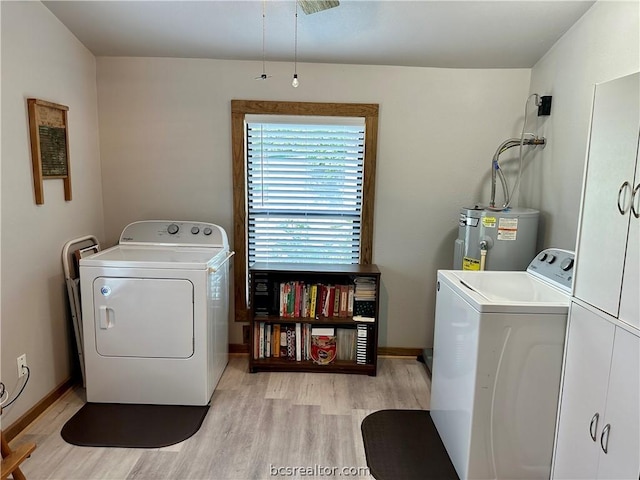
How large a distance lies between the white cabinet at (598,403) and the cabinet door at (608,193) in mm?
118

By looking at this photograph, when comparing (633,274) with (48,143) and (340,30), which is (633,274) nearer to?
(340,30)

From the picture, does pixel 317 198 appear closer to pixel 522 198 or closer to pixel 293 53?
pixel 293 53

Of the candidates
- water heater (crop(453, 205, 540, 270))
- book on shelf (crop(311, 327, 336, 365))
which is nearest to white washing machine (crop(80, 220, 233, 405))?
book on shelf (crop(311, 327, 336, 365))

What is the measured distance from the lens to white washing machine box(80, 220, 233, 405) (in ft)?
7.95

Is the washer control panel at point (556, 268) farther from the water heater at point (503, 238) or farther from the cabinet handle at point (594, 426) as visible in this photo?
the cabinet handle at point (594, 426)

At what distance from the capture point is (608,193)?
4.96ft

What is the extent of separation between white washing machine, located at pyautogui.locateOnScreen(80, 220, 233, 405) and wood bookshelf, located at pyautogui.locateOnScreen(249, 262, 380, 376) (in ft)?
1.54

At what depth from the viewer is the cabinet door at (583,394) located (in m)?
1.51

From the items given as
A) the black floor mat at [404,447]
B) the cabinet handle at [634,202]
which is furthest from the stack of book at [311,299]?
the cabinet handle at [634,202]

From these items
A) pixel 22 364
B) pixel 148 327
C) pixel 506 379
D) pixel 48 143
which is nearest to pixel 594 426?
pixel 506 379

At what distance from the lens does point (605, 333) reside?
4.89 feet

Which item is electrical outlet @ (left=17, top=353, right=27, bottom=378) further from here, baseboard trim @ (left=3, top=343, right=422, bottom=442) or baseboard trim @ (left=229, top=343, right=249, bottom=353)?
baseboard trim @ (left=229, top=343, right=249, bottom=353)

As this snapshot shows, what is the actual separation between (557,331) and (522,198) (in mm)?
1547

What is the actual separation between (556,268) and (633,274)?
2.57ft
